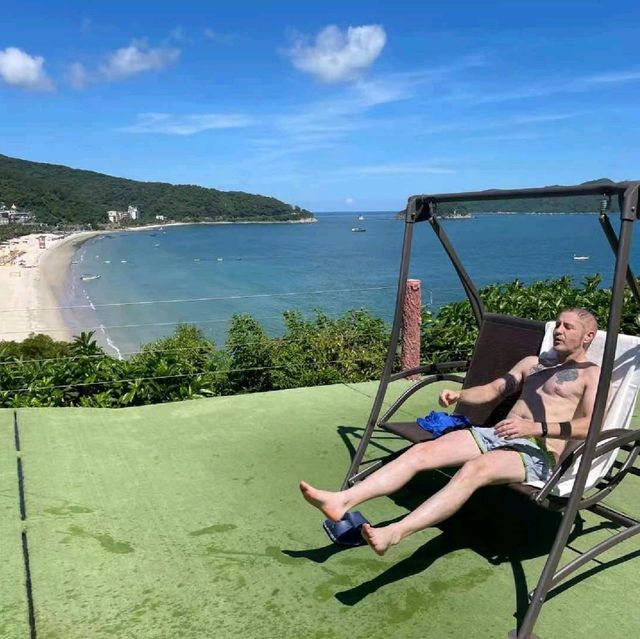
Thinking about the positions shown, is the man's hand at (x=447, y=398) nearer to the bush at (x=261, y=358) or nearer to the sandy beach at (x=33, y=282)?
the bush at (x=261, y=358)

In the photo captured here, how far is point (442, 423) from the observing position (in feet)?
9.78

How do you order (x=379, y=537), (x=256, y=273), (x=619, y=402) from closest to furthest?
1. (x=379, y=537)
2. (x=619, y=402)
3. (x=256, y=273)

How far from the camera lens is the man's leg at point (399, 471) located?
2.46 m

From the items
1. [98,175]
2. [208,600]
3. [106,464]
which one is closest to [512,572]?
[208,600]

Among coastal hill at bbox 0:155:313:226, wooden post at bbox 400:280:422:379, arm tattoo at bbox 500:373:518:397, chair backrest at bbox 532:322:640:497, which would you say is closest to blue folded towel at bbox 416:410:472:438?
arm tattoo at bbox 500:373:518:397

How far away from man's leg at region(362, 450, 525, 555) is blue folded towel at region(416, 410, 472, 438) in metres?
0.36

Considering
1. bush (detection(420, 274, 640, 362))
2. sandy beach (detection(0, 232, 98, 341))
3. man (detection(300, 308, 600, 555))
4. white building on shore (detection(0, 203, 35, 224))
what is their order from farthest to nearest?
white building on shore (detection(0, 203, 35, 224)) → sandy beach (detection(0, 232, 98, 341)) → bush (detection(420, 274, 640, 362)) → man (detection(300, 308, 600, 555))

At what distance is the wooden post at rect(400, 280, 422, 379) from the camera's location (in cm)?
567

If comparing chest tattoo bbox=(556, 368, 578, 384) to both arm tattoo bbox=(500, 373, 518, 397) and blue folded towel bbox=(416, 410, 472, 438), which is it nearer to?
arm tattoo bbox=(500, 373, 518, 397)

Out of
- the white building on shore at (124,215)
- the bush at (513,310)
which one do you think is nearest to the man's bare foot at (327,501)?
the bush at (513,310)

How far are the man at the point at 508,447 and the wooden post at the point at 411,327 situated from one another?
8.18 ft

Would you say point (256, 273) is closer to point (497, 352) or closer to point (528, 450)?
point (497, 352)

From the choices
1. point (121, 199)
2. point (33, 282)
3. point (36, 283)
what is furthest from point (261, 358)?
point (121, 199)

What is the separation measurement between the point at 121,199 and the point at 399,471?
148869 mm
